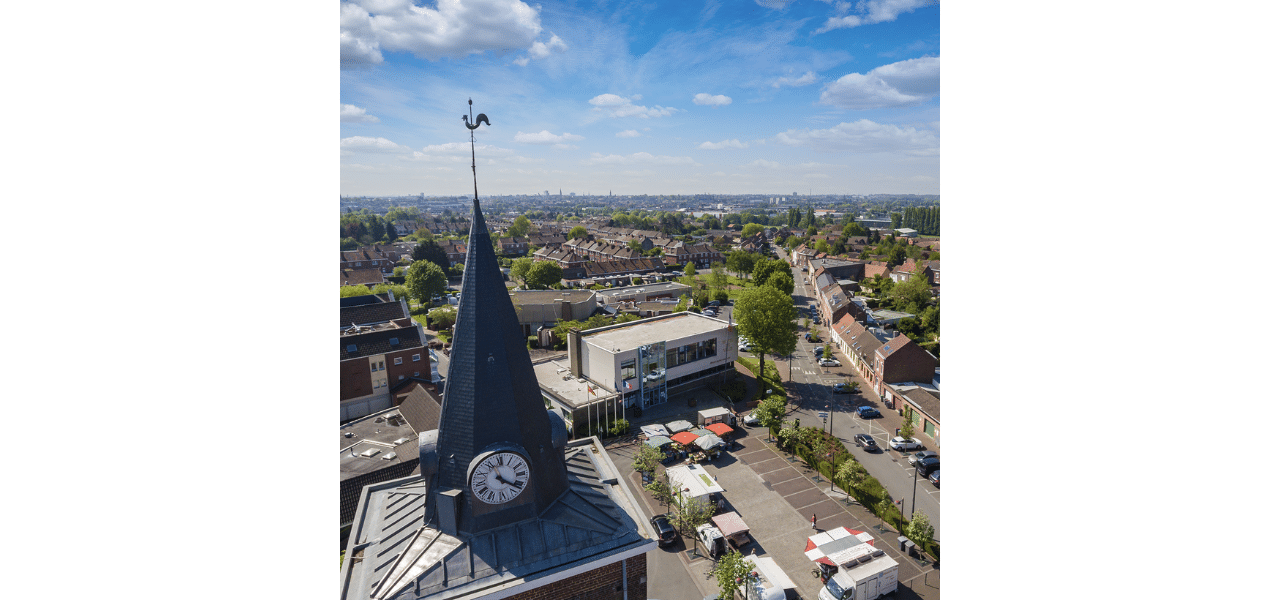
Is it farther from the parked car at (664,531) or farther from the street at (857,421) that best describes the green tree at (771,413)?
the parked car at (664,531)

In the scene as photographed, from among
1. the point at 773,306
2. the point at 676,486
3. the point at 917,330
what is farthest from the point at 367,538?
the point at 917,330

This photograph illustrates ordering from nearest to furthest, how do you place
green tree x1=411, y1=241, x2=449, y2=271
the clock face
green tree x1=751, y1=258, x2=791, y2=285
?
the clock face < green tree x1=751, y1=258, x2=791, y2=285 < green tree x1=411, y1=241, x2=449, y2=271

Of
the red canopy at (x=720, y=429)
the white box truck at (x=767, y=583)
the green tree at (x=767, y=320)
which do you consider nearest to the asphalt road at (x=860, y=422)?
the green tree at (x=767, y=320)

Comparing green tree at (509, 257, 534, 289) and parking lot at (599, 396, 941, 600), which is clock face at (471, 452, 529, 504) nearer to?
parking lot at (599, 396, 941, 600)

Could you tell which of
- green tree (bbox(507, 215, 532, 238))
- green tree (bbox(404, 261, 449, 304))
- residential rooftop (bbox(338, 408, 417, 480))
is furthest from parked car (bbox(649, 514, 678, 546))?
green tree (bbox(507, 215, 532, 238))

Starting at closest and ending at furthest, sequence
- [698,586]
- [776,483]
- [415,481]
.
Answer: [415,481], [698,586], [776,483]

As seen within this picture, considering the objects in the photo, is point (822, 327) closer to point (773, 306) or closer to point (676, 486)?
point (773, 306)
